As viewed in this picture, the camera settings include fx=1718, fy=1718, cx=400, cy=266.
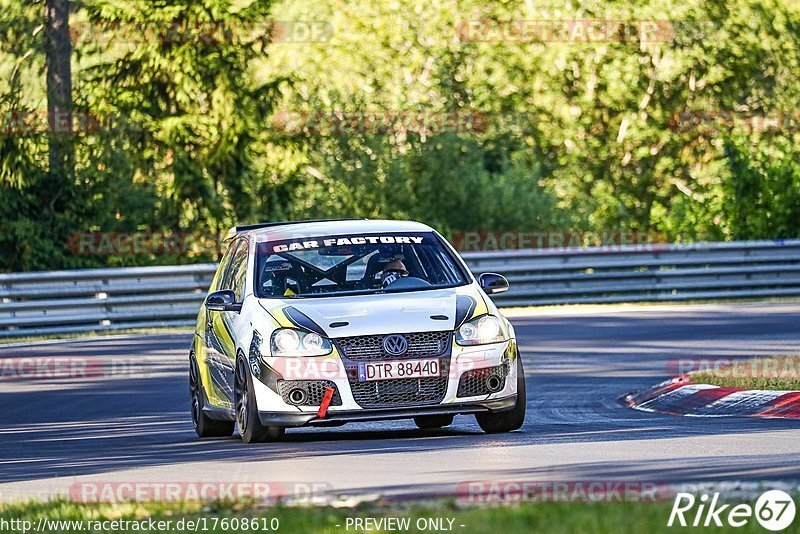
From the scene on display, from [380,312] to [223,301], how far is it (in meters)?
1.46

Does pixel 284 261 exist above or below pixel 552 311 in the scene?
above

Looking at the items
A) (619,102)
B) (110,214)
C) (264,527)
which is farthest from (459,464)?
(619,102)

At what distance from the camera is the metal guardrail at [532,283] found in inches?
957

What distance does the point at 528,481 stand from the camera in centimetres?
857

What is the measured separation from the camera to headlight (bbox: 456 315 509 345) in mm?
11344

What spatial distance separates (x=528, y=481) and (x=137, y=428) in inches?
224

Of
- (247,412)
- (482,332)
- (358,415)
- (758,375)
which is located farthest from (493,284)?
(758,375)

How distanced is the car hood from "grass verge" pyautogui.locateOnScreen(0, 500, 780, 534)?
3.27 meters

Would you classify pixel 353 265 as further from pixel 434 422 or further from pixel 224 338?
pixel 434 422

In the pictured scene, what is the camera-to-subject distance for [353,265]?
12.5m

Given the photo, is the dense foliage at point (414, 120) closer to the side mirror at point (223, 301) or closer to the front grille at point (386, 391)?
the side mirror at point (223, 301)

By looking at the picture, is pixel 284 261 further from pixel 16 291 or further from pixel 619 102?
pixel 619 102

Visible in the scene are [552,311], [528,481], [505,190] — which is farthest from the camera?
[505,190]

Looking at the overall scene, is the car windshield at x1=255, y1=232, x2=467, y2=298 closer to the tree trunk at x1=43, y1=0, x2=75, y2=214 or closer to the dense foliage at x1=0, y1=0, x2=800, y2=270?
the dense foliage at x1=0, y1=0, x2=800, y2=270
